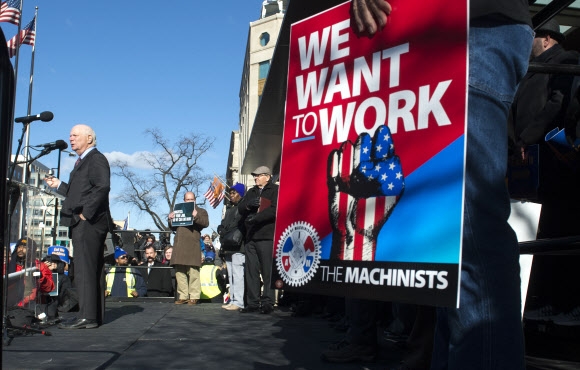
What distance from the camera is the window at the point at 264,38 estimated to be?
58.2m

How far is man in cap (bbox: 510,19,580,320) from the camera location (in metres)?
2.76

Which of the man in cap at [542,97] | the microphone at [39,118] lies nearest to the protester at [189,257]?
the microphone at [39,118]

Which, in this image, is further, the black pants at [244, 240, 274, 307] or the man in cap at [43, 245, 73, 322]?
the black pants at [244, 240, 274, 307]

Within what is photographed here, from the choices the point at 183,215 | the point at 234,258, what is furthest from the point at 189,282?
the point at 234,258

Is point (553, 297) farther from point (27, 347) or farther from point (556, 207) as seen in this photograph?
point (27, 347)

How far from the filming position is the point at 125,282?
1224 cm

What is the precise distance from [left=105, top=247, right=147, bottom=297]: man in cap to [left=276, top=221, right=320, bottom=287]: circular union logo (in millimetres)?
10615

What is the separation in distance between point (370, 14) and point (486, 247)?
74 centimetres

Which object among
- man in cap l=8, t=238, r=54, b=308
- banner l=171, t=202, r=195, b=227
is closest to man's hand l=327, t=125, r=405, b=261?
man in cap l=8, t=238, r=54, b=308

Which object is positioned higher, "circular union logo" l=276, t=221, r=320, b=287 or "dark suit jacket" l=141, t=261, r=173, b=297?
"circular union logo" l=276, t=221, r=320, b=287

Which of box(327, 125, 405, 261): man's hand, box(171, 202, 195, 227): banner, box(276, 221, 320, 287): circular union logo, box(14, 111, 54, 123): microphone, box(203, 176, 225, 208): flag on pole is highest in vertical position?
box(203, 176, 225, 208): flag on pole

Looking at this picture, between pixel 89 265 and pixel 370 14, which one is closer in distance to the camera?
pixel 370 14

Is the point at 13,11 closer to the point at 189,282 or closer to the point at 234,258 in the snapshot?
the point at 189,282

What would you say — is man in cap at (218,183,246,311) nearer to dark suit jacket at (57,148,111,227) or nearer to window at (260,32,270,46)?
dark suit jacket at (57,148,111,227)
